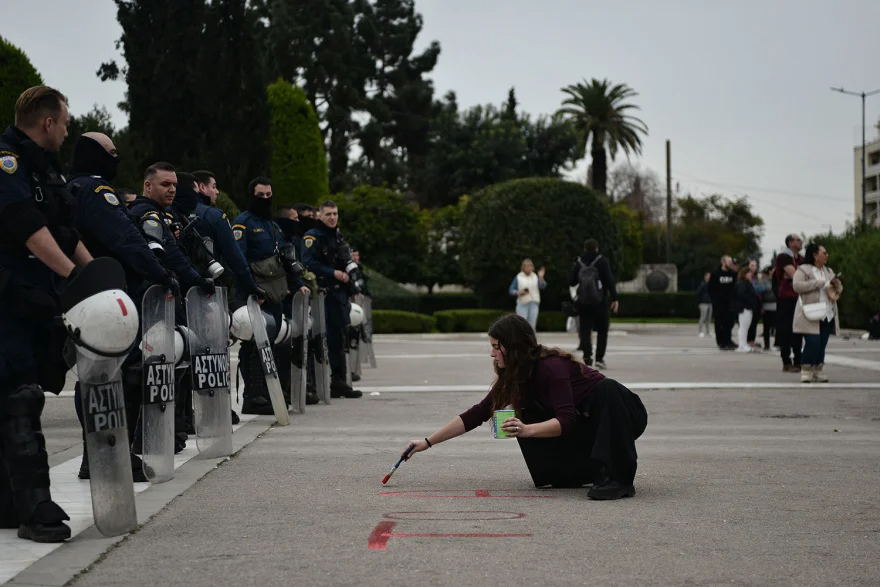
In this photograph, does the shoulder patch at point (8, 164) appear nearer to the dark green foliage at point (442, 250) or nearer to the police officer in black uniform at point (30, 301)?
the police officer in black uniform at point (30, 301)

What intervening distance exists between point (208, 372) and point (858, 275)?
100 feet

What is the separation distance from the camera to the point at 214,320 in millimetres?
8766

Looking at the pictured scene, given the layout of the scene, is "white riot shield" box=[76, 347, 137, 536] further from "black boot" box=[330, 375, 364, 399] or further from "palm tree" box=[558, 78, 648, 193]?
"palm tree" box=[558, 78, 648, 193]

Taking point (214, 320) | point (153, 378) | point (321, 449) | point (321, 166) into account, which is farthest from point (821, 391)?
point (321, 166)

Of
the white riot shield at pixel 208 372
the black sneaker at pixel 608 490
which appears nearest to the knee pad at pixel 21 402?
the white riot shield at pixel 208 372

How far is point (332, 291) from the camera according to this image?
13984 millimetres

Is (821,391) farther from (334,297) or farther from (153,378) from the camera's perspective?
(153,378)

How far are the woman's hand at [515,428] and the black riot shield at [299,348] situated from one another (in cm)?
537

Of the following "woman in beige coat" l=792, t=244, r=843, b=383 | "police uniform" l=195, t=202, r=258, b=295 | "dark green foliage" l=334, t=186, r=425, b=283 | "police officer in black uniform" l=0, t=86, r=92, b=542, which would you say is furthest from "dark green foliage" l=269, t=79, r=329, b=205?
"police officer in black uniform" l=0, t=86, r=92, b=542

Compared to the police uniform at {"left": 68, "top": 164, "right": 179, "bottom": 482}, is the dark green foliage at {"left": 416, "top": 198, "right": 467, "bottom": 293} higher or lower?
higher

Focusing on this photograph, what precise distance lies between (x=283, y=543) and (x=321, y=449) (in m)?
3.72

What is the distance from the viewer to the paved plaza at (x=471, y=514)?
16.5ft

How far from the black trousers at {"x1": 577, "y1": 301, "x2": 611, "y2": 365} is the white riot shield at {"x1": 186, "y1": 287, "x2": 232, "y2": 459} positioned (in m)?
10.7

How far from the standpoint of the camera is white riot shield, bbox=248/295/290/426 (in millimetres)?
10477
